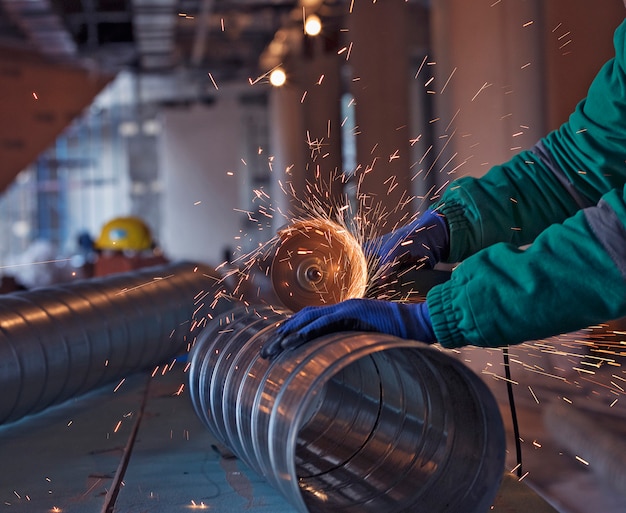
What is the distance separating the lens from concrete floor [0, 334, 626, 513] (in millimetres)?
1958

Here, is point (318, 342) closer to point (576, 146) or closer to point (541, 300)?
point (541, 300)

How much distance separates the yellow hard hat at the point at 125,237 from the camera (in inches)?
315

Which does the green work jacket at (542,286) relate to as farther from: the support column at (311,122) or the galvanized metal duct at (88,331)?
the support column at (311,122)

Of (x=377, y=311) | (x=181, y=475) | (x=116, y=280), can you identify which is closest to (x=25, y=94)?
(x=116, y=280)

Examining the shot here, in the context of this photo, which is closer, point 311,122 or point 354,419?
point 354,419

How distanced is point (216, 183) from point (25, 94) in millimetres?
6393

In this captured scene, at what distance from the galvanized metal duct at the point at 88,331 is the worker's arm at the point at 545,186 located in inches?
55.9

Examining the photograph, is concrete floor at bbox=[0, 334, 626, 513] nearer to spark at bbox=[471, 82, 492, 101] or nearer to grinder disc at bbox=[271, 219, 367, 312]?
grinder disc at bbox=[271, 219, 367, 312]

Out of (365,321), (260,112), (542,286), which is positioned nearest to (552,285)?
(542,286)

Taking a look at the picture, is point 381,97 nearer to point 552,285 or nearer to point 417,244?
point 417,244

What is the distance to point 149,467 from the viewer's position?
88.1 inches

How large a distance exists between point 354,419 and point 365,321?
1.88 feet

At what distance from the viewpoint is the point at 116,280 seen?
11.6ft

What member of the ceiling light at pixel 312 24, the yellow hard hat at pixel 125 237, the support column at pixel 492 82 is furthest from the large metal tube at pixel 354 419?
the ceiling light at pixel 312 24
